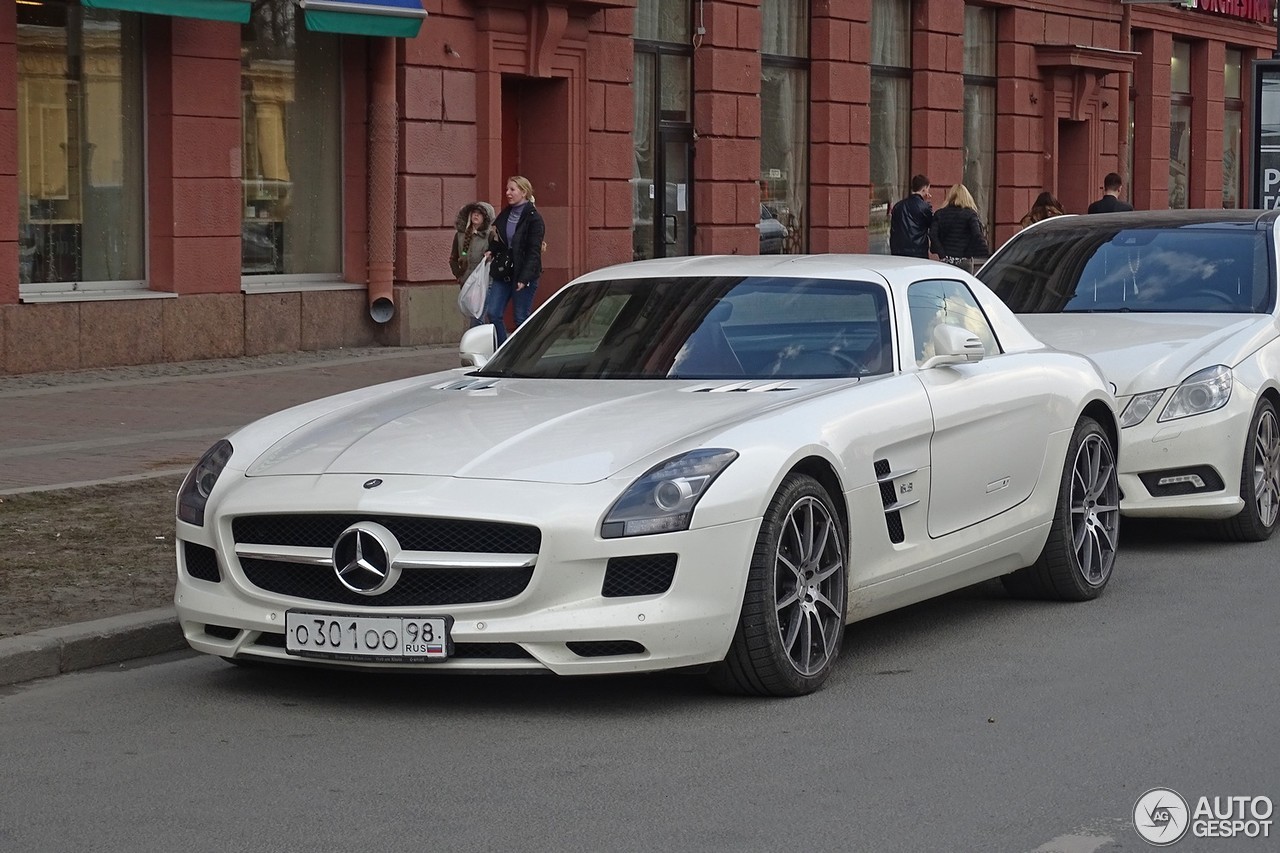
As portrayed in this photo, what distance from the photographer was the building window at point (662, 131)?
933 inches

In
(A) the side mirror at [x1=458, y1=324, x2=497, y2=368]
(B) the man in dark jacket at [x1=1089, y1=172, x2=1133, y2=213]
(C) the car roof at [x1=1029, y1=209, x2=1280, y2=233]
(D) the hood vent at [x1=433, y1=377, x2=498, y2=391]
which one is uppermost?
(B) the man in dark jacket at [x1=1089, y1=172, x2=1133, y2=213]

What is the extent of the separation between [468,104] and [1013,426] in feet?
45.9

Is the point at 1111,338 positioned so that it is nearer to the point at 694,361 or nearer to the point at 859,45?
the point at 694,361

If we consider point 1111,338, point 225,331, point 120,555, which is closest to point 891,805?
point 120,555

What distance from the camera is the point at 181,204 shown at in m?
18.3

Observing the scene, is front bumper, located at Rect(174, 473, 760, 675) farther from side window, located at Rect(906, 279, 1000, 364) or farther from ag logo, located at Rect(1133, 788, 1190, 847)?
side window, located at Rect(906, 279, 1000, 364)

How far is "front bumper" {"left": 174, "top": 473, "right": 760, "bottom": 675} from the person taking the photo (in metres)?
5.95

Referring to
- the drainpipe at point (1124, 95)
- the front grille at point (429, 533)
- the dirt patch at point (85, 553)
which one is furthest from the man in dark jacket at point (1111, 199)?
the front grille at point (429, 533)

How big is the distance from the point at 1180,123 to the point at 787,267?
32.0 metres

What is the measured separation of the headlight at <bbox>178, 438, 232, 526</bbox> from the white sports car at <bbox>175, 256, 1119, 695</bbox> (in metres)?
0.01

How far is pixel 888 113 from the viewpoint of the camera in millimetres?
28438

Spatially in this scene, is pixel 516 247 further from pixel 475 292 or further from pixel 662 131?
pixel 662 131

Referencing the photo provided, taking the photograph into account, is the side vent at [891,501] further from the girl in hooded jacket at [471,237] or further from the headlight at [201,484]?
the girl in hooded jacket at [471,237]

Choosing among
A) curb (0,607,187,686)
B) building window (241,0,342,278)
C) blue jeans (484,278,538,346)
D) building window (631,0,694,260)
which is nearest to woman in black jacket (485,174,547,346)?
blue jeans (484,278,538,346)
